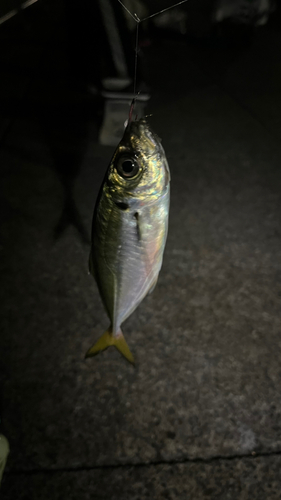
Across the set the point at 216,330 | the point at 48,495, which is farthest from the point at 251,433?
the point at 48,495

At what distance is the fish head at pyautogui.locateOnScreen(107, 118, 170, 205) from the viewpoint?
1117 millimetres

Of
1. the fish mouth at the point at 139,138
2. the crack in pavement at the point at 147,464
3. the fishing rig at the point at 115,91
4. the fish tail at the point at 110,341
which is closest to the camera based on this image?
the fish mouth at the point at 139,138

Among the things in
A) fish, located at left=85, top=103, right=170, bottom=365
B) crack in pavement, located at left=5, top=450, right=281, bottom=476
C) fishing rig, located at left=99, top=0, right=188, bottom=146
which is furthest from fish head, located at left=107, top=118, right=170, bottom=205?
fishing rig, located at left=99, top=0, right=188, bottom=146

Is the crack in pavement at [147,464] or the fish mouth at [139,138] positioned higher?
the fish mouth at [139,138]

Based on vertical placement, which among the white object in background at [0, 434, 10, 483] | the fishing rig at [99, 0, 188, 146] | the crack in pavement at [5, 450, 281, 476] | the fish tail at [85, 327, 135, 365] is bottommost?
the crack in pavement at [5, 450, 281, 476]

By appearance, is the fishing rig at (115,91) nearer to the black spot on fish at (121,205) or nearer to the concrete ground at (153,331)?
the concrete ground at (153,331)

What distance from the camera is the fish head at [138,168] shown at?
112 cm

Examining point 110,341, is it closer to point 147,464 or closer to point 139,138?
point 147,464

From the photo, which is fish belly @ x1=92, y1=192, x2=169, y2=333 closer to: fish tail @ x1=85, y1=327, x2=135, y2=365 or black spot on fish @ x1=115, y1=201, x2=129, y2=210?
black spot on fish @ x1=115, y1=201, x2=129, y2=210

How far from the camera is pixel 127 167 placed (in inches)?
44.4

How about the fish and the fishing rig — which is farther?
the fishing rig

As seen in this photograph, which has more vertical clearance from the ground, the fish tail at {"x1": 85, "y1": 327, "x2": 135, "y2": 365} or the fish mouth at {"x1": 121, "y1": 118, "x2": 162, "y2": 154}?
the fish mouth at {"x1": 121, "y1": 118, "x2": 162, "y2": 154}

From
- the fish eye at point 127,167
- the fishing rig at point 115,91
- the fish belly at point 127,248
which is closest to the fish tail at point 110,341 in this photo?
the fish belly at point 127,248

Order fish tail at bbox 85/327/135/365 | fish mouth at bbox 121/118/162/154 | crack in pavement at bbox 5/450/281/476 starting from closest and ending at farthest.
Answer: fish mouth at bbox 121/118/162/154 < fish tail at bbox 85/327/135/365 < crack in pavement at bbox 5/450/281/476
